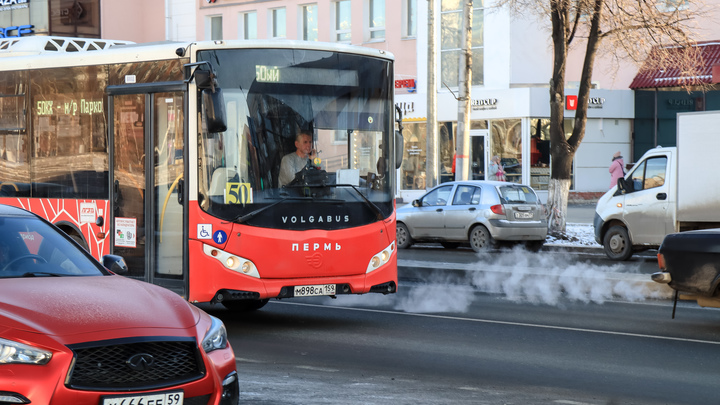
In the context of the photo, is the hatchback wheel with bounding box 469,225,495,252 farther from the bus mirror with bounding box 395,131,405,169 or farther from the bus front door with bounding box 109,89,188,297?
the bus front door with bounding box 109,89,188,297

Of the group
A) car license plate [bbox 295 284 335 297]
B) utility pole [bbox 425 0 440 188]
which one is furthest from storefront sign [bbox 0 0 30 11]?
car license plate [bbox 295 284 335 297]

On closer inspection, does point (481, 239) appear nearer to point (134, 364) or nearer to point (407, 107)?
point (134, 364)

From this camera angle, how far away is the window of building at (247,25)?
45.0 metres

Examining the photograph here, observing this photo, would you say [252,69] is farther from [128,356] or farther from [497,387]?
[128,356]

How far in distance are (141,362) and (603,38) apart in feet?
64.2

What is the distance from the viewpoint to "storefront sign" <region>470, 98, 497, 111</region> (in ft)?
122

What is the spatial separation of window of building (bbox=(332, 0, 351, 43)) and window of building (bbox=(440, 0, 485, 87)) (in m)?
4.62

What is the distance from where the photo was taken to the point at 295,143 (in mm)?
10484

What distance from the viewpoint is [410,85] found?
39.5m

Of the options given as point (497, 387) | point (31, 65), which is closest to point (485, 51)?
point (31, 65)

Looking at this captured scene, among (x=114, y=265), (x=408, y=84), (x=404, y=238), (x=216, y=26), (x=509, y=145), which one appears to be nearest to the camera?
(x=114, y=265)

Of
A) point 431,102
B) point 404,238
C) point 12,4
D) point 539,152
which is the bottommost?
point 404,238

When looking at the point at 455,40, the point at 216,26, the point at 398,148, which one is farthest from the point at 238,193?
the point at 216,26

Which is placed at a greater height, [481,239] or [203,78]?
[203,78]
